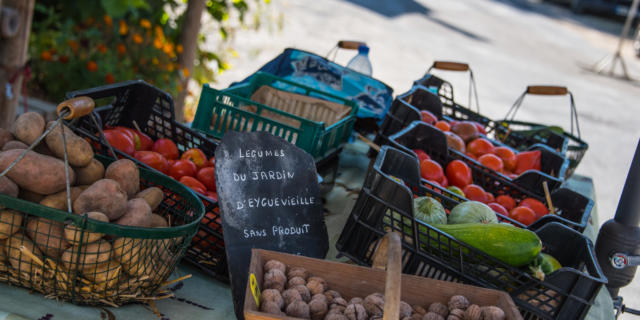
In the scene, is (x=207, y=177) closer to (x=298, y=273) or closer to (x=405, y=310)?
(x=298, y=273)

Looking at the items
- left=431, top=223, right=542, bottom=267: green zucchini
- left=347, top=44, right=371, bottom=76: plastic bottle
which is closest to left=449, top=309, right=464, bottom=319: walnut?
left=431, top=223, right=542, bottom=267: green zucchini

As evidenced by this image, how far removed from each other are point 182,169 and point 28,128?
56 centimetres

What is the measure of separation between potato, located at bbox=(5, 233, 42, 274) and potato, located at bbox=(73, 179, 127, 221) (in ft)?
0.40

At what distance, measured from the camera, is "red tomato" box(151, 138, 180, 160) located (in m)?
2.11

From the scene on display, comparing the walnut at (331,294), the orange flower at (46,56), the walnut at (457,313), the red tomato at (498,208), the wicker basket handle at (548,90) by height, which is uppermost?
the wicker basket handle at (548,90)

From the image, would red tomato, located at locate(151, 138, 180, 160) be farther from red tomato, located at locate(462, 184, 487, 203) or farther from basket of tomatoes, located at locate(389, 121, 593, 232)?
red tomato, located at locate(462, 184, 487, 203)

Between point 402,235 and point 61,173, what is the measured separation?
94 cm

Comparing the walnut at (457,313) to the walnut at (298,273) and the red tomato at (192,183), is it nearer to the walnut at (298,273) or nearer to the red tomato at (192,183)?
the walnut at (298,273)

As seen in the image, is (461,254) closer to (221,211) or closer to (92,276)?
(221,211)

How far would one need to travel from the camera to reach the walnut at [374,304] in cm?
134

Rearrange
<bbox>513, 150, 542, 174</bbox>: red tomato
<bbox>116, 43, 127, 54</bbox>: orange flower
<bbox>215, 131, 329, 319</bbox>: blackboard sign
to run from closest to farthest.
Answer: <bbox>215, 131, 329, 319</bbox>: blackboard sign → <bbox>513, 150, 542, 174</bbox>: red tomato → <bbox>116, 43, 127, 54</bbox>: orange flower

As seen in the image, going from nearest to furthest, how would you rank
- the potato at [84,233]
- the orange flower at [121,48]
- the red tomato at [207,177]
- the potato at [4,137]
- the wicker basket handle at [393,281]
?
the wicker basket handle at [393,281]
the potato at [84,233]
the potato at [4,137]
the red tomato at [207,177]
the orange flower at [121,48]

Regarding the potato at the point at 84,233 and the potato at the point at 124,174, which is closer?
the potato at the point at 84,233

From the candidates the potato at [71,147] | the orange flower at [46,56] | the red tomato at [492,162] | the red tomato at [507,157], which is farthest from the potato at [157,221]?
the orange flower at [46,56]
